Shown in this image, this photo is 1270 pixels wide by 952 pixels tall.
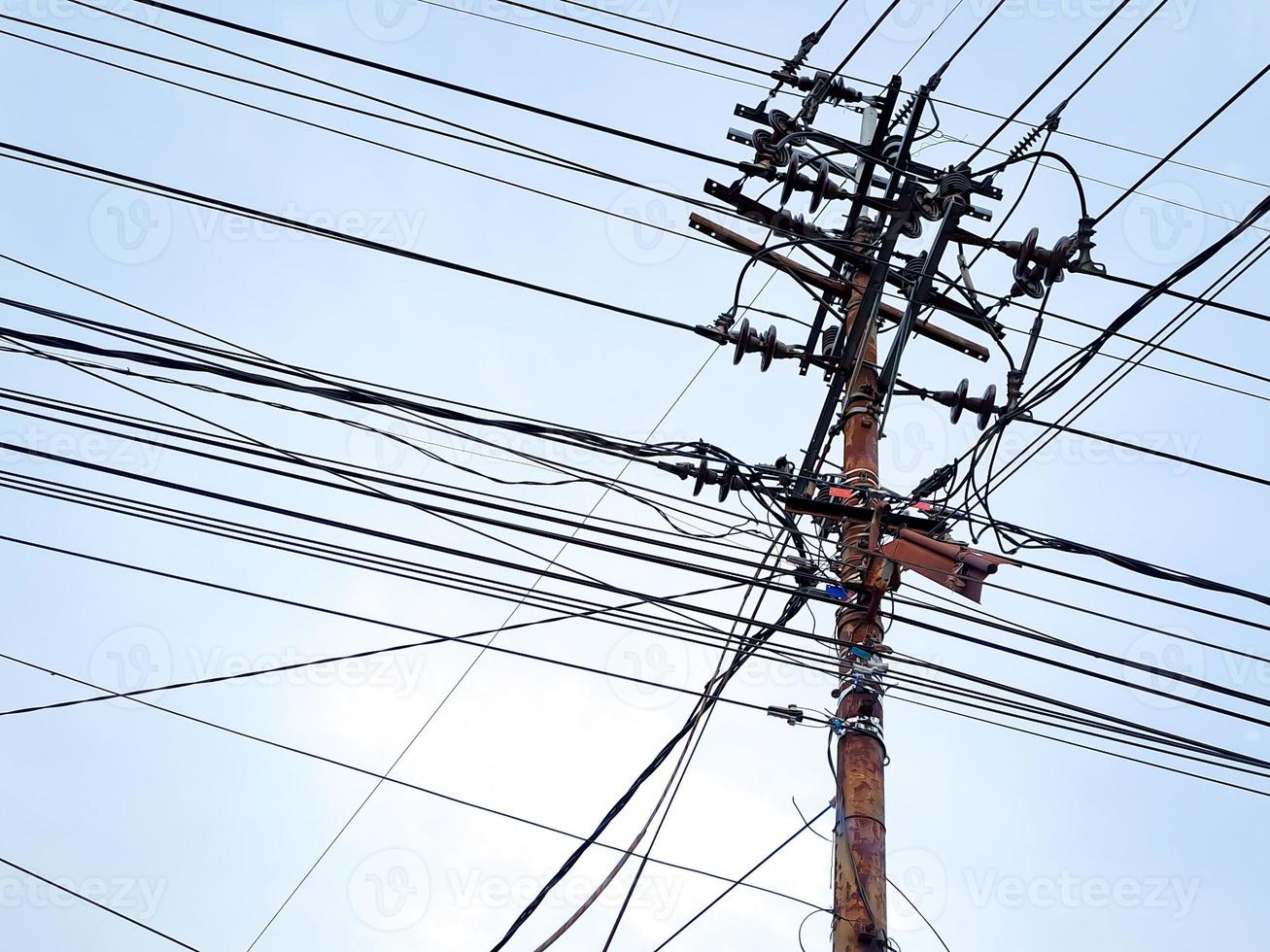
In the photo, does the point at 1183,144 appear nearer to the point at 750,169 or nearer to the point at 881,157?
the point at 881,157

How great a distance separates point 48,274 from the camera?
831cm

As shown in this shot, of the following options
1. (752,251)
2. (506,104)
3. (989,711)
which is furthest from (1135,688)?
(506,104)

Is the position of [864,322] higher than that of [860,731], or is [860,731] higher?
[864,322]

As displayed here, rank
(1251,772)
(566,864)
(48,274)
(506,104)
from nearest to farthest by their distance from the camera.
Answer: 1. (566,864)
2. (1251,772)
3. (506,104)
4. (48,274)

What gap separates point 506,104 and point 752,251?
6.30 ft

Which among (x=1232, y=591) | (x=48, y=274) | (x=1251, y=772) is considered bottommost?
(x=1251, y=772)

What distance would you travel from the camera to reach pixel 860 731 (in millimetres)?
6625

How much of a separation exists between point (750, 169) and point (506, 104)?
65.7 inches

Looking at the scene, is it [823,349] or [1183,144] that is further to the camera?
[823,349]

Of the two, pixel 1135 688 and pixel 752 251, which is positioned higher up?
pixel 752 251

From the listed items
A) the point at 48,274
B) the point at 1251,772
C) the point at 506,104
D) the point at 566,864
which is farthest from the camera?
the point at 48,274

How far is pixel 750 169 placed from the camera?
8.35m

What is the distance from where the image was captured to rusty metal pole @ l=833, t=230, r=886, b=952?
19.7 ft

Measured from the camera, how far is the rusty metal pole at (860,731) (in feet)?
19.7
